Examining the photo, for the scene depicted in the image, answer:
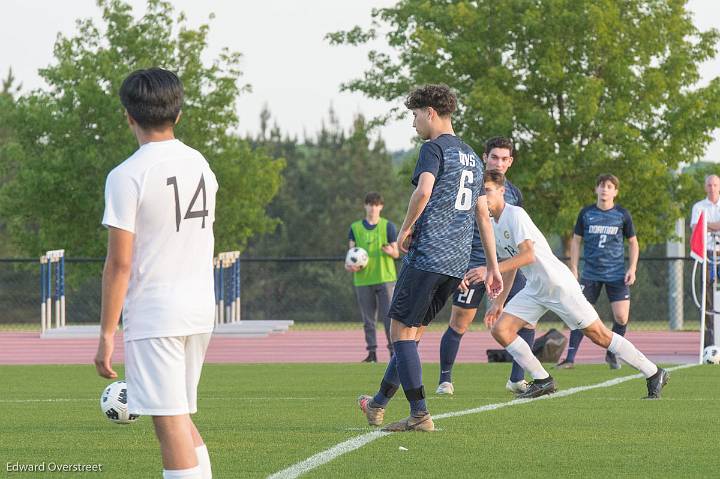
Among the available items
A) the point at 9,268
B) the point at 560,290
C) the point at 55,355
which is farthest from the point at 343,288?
the point at 560,290

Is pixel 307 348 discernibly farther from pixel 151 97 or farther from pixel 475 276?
pixel 151 97

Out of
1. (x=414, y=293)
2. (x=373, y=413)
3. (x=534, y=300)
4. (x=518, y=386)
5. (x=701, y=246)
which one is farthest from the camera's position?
(x=701, y=246)

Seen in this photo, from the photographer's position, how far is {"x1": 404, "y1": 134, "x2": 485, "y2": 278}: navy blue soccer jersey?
813cm

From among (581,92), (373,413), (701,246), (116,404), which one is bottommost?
(373,413)

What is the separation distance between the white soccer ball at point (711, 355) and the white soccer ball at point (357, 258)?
4291 millimetres

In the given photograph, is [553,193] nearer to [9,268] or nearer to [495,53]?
[495,53]

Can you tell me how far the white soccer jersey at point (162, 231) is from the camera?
15.6ft

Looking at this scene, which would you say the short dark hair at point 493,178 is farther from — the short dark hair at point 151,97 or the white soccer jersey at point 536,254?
the short dark hair at point 151,97

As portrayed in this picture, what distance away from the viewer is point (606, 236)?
49.0 feet

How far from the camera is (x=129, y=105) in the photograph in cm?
491

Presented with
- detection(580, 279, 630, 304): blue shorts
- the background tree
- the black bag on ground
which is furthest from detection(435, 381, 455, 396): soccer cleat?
the background tree

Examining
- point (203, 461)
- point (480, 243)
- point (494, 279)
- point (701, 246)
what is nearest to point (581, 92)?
point (701, 246)

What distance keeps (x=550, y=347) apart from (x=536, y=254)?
582cm

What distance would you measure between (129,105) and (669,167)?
32.7 meters
